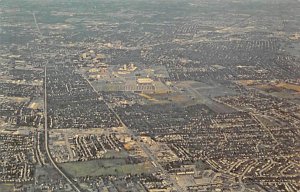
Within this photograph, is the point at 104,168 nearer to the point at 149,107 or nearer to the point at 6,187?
the point at 6,187

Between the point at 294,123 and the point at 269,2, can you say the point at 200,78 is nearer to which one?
the point at 294,123

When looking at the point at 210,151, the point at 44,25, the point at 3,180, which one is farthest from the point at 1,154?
the point at 44,25

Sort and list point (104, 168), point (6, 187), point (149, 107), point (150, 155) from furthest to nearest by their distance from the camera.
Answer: point (149, 107) → point (150, 155) → point (104, 168) → point (6, 187)

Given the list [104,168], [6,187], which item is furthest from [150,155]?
[6,187]

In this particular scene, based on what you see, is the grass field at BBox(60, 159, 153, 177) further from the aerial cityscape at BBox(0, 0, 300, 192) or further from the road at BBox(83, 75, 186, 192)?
the road at BBox(83, 75, 186, 192)

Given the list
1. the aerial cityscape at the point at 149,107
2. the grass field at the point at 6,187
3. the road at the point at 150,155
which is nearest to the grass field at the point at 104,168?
the aerial cityscape at the point at 149,107

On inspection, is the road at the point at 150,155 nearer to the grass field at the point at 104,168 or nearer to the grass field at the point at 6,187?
the grass field at the point at 104,168
